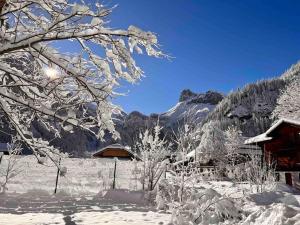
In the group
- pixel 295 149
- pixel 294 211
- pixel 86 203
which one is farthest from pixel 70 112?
pixel 295 149

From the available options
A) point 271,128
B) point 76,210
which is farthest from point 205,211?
point 271,128

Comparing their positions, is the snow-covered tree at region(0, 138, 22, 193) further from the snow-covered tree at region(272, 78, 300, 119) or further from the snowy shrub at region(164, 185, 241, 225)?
the snow-covered tree at region(272, 78, 300, 119)

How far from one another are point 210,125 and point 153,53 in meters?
33.7

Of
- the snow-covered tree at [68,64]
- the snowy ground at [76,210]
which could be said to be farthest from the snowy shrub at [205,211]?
the snow-covered tree at [68,64]

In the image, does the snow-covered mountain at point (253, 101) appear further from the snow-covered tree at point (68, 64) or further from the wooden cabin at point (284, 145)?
the snow-covered tree at point (68, 64)

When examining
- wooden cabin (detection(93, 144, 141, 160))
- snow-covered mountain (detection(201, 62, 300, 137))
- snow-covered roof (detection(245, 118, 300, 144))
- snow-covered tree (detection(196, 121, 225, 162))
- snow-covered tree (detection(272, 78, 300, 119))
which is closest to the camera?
snow-covered roof (detection(245, 118, 300, 144))

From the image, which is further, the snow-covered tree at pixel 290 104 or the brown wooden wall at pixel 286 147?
the snow-covered tree at pixel 290 104

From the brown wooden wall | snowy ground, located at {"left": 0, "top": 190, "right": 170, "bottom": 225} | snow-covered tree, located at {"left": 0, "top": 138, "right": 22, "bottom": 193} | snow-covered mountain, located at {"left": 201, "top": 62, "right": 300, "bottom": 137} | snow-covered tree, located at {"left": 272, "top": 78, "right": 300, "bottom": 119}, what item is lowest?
snowy ground, located at {"left": 0, "top": 190, "right": 170, "bottom": 225}

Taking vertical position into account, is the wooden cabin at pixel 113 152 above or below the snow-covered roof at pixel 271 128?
below

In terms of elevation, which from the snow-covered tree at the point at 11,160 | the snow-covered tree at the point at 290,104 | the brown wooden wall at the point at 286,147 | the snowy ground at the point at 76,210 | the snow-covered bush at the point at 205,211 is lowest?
the snowy ground at the point at 76,210

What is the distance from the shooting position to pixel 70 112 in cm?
466

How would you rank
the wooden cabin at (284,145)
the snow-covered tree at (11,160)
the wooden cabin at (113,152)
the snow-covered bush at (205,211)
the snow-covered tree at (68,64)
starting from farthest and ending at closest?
the wooden cabin at (113,152), the wooden cabin at (284,145), the snow-covered tree at (11,160), the snow-covered bush at (205,211), the snow-covered tree at (68,64)

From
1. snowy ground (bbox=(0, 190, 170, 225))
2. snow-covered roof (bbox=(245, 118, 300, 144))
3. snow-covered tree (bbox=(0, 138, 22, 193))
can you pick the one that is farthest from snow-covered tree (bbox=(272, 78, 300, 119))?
snow-covered tree (bbox=(0, 138, 22, 193))

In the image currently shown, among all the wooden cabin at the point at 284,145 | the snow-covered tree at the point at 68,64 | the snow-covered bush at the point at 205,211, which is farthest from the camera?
the wooden cabin at the point at 284,145
